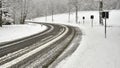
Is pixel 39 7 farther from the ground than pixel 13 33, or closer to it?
farther from the ground

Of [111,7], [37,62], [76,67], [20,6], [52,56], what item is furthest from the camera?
[111,7]

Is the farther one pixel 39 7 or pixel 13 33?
pixel 39 7

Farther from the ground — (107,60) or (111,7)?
(111,7)

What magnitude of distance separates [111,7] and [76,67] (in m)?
90.2

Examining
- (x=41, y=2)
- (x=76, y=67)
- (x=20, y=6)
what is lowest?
(x=76, y=67)

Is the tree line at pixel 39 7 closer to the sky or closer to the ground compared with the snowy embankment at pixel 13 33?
closer to the sky

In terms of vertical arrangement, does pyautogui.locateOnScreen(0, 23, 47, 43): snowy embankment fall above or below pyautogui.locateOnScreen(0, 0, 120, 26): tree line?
below

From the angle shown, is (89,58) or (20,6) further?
(20,6)

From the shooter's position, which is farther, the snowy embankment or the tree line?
the tree line

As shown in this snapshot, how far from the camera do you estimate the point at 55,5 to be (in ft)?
399

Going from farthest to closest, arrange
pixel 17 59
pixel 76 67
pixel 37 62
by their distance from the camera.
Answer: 1. pixel 17 59
2. pixel 37 62
3. pixel 76 67

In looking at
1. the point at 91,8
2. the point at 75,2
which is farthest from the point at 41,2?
the point at 75,2

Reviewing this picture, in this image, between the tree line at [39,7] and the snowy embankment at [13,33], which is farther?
the tree line at [39,7]

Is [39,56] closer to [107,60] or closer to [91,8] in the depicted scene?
[107,60]
